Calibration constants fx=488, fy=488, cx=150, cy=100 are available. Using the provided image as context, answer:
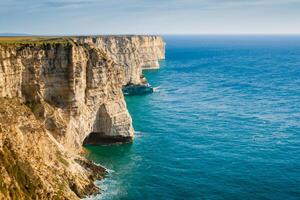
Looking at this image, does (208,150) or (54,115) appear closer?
(54,115)

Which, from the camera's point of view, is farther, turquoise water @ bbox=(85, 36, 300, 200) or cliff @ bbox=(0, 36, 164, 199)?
turquoise water @ bbox=(85, 36, 300, 200)

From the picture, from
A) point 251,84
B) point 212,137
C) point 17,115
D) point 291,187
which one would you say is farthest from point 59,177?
point 251,84

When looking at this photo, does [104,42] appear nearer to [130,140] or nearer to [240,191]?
[130,140]

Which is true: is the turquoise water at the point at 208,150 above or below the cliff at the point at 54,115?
below

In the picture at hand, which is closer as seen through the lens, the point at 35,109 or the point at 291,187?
the point at 291,187

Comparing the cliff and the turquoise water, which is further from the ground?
the cliff

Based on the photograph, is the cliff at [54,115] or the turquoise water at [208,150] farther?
the turquoise water at [208,150]

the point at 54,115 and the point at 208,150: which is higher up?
the point at 54,115

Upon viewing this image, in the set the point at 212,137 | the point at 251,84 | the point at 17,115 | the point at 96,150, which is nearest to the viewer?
the point at 17,115
